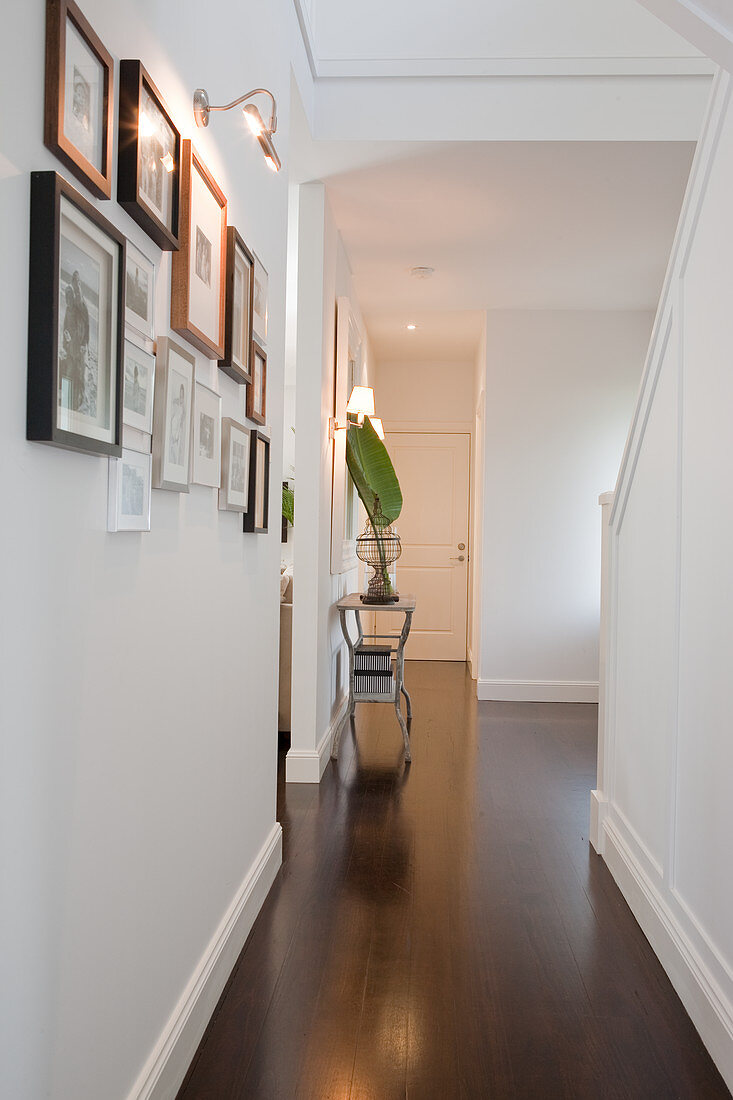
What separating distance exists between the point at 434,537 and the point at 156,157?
658 centimetres

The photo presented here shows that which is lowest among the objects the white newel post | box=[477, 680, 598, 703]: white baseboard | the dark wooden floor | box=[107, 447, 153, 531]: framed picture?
the dark wooden floor

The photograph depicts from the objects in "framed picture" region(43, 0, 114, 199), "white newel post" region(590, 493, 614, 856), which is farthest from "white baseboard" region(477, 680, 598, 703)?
"framed picture" region(43, 0, 114, 199)

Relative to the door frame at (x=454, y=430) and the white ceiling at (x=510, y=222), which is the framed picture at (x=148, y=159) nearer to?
the white ceiling at (x=510, y=222)

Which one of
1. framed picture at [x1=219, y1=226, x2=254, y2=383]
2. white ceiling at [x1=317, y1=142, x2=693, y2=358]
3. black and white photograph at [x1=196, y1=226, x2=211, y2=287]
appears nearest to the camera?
black and white photograph at [x1=196, y1=226, x2=211, y2=287]

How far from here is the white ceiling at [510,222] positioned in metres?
3.78

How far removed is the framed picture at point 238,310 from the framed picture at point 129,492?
629 mm

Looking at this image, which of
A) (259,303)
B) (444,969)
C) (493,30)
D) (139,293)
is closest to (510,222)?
(493,30)

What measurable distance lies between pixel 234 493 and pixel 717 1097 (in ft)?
5.40

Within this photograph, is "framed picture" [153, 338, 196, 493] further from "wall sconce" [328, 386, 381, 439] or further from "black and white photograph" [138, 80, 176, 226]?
"wall sconce" [328, 386, 381, 439]

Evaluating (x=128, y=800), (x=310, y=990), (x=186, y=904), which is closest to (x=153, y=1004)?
(x=186, y=904)

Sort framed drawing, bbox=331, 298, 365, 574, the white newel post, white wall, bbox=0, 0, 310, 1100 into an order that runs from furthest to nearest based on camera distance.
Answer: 1. framed drawing, bbox=331, 298, 365, 574
2. the white newel post
3. white wall, bbox=0, 0, 310, 1100

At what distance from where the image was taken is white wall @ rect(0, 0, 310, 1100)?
3.37 feet

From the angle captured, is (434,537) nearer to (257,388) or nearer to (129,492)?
(257,388)

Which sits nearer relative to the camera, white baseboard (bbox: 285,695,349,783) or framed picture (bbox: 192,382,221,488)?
framed picture (bbox: 192,382,221,488)
